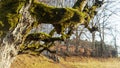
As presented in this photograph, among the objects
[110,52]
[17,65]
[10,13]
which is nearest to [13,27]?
[10,13]

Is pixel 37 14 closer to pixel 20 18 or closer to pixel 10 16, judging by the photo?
pixel 20 18

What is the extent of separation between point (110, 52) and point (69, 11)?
143ft

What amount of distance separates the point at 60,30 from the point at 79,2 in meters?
1.08

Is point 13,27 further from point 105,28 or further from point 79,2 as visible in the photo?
point 105,28

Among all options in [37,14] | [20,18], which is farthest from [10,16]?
[37,14]

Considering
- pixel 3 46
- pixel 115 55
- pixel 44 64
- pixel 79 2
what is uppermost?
pixel 79 2

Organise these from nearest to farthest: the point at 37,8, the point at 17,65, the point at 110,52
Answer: the point at 37,8, the point at 17,65, the point at 110,52

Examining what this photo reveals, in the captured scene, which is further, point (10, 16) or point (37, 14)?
point (37, 14)

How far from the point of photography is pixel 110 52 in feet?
166

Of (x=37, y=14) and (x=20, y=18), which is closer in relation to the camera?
(x=20, y=18)

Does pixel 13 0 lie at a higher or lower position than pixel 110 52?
higher

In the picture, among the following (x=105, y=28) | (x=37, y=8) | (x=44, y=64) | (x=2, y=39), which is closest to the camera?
(x=2, y=39)

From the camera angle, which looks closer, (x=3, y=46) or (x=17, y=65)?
(x=3, y=46)

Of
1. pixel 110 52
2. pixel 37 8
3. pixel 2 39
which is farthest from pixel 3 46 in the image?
pixel 110 52
